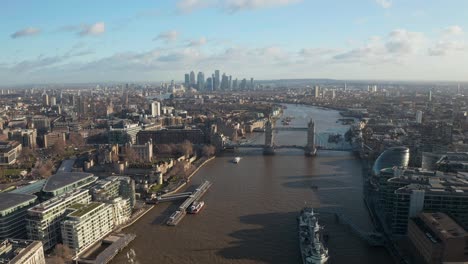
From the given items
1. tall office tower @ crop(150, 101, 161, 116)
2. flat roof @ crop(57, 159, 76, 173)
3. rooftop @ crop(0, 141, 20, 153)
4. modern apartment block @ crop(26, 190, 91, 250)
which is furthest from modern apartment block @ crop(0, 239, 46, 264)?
tall office tower @ crop(150, 101, 161, 116)

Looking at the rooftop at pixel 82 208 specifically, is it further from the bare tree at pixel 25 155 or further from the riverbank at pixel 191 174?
the bare tree at pixel 25 155

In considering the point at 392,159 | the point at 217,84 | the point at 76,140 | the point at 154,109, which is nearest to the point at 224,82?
the point at 217,84

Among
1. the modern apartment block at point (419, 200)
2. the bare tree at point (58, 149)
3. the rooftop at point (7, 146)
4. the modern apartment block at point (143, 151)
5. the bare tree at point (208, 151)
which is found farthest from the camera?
the bare tree at point (58, 149)

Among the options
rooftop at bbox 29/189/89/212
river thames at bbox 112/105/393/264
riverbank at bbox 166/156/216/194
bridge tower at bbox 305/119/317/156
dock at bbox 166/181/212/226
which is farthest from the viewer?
bridge tower at bbox 305/119/317/156

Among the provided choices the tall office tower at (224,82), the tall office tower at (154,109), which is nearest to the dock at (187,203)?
the tall office tower at (154,109)

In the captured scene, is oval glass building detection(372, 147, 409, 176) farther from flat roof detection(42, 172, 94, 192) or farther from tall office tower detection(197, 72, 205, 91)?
tall office tower detection(197, 72, 205, 91)
